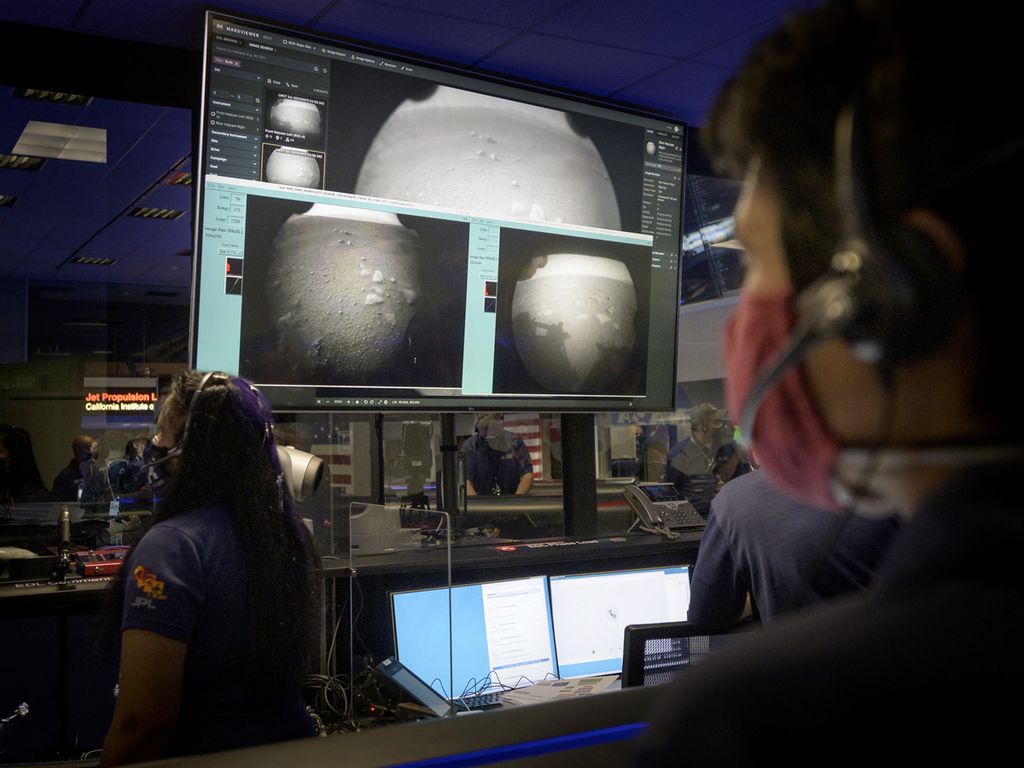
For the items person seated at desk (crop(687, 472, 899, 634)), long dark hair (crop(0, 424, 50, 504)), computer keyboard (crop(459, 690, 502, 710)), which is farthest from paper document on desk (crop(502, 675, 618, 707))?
long dark hair (crop(0, 424, 50, 504))

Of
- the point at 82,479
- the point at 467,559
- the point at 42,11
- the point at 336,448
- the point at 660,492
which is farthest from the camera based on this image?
the point at 82,479

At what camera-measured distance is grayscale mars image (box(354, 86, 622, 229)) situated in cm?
272

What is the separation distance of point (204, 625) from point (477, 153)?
67.1 inches

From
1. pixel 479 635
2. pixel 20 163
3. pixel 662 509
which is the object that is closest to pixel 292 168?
pixel 479 635

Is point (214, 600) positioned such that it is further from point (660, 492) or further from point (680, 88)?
point (680, 88)

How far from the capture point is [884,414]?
1.59 ft

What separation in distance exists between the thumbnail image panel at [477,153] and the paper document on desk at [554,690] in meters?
1.42

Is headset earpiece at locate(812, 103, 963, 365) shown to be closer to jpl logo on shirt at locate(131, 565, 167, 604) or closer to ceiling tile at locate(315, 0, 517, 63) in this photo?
jpl logo on shirt at locate(131, 565, 167, 604)

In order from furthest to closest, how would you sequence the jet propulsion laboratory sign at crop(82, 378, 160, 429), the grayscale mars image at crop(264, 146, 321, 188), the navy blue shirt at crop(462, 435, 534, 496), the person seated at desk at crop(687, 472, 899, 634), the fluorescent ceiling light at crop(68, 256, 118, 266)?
the jet propulsion laboratory sign at crop(82, 378, 160, 429) → the fluorescent ceiling light at crop(68, 256, 118, 266) → the navy blue shirt at crop(462, 435, 534, 496) → the grayscale mars image at crop(264, 146, 321, 188) → the person seated at desk at crop(687, 472, 899, 634)

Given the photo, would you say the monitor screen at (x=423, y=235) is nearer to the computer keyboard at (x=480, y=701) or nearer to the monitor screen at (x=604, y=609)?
the monitor screen at (x=604, y=609)

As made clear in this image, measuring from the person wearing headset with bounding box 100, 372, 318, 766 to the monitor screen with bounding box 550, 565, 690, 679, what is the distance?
1111 millimetres

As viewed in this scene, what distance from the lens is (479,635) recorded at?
268 centimetres

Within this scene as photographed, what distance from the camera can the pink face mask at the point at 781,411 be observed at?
1.78 feet

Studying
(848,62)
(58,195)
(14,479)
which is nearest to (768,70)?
(848,62)
